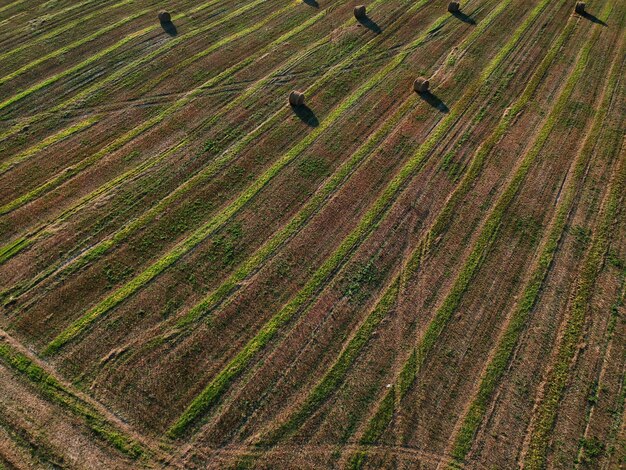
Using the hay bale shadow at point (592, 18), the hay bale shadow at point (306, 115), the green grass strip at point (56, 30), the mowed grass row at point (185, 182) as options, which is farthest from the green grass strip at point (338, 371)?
the hay bale shadow at point (592, 18)

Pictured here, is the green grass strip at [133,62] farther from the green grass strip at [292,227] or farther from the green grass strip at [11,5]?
the green grass strip at [292,227]

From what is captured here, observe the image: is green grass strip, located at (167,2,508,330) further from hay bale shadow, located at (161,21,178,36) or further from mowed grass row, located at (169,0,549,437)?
hay bale shadow, located at (161,21,178,36)

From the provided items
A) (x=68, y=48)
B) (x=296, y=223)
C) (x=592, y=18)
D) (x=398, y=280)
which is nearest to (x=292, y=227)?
(x=296, y=223)

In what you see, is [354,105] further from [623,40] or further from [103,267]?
[623,40]

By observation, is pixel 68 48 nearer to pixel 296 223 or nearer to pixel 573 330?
pixel 296 223

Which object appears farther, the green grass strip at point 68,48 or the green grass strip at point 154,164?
the green grass strip at point 68,48

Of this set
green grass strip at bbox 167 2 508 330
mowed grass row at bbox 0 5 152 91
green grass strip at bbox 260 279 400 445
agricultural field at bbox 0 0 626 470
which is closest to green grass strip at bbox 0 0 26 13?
agricultural field at bbox 0 0 626 470

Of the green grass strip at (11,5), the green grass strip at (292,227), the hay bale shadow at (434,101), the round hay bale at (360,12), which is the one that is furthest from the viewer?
the green grass strip at (11,5)
